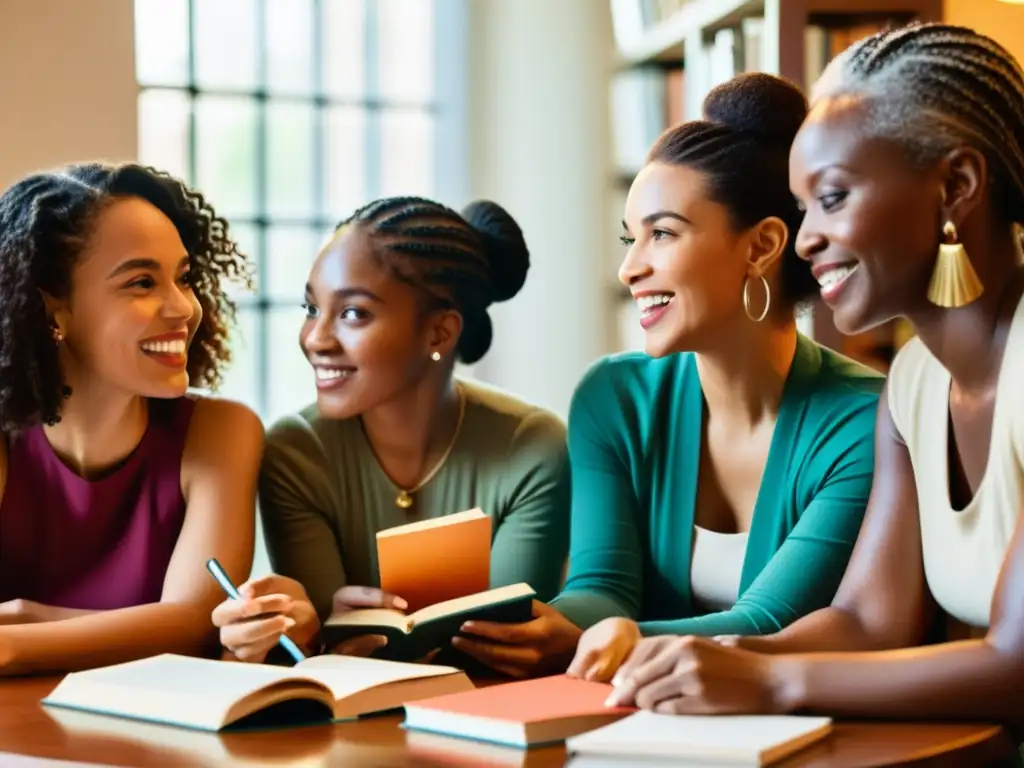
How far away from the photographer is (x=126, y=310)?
1.89 metres

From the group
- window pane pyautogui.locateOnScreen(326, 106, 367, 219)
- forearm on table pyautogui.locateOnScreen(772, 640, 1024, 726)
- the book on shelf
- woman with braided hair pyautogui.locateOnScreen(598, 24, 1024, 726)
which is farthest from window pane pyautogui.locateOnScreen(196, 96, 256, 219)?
forearm on table pyautogui.locateOnScreen(772, 640, 1024, 726)

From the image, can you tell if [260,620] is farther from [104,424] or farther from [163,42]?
[163,42]

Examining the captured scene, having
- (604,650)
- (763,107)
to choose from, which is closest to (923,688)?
(604,650)

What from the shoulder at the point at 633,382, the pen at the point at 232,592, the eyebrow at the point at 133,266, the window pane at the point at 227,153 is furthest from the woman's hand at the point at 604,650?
the window pane at the point at 227,153

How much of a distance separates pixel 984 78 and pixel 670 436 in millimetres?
646

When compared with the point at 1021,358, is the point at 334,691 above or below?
below

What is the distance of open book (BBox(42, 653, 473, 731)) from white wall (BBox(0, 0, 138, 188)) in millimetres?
1586

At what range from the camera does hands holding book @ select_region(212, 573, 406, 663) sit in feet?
5.47

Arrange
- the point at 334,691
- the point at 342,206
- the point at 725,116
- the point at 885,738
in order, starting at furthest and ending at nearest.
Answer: the point at 342,206 → the point at 725,116 → the point at 334,691 → the point at 885,738

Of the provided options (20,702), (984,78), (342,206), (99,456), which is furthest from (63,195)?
(342,206)

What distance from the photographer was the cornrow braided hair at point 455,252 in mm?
1999

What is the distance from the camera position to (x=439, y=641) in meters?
1.67

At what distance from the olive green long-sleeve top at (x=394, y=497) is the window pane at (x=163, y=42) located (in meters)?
1.77

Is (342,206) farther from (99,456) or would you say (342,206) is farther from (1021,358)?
(1021,358)
